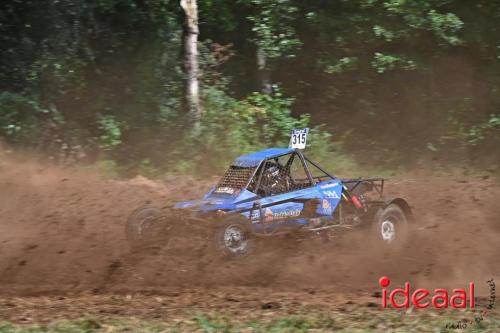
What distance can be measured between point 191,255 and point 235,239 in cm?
61

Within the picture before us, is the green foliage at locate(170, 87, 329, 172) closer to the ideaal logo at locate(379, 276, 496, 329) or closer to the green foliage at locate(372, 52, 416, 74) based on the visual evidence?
the green foliage at locate(372, 52, 416, 74)

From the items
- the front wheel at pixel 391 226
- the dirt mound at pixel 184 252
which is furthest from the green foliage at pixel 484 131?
the front wheel at pixel 391 226

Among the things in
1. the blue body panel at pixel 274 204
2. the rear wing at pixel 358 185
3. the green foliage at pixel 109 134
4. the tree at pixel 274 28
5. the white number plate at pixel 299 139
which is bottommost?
the blue body panel at pixel 274 204

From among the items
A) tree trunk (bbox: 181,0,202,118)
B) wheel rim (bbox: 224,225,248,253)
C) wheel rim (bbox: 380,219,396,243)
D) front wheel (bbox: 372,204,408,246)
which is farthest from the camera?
tree trunk (bbox: 181,0,202,118)

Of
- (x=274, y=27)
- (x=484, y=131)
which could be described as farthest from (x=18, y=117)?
(x=484, y=131)

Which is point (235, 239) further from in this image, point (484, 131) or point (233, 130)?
point (484, 131)

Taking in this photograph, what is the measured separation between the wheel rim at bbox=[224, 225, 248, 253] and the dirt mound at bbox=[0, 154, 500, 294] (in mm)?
213

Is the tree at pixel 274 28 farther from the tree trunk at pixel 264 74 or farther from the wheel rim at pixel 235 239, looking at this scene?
the wheel rim at pixel 235 239

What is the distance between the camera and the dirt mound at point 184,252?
27.8ft

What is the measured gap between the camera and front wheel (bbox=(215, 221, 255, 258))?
351 inches

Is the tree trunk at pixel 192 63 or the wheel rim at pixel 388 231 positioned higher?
the tree trunk at pixel 192 63

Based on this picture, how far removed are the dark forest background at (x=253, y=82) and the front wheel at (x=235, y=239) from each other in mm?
6744

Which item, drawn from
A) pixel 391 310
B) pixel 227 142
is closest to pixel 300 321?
pixel 391 310

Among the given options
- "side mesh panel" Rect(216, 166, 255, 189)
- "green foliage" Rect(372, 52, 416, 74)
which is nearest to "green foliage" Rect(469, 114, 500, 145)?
"green foliage" Rect(372, 52, 416, 74)
